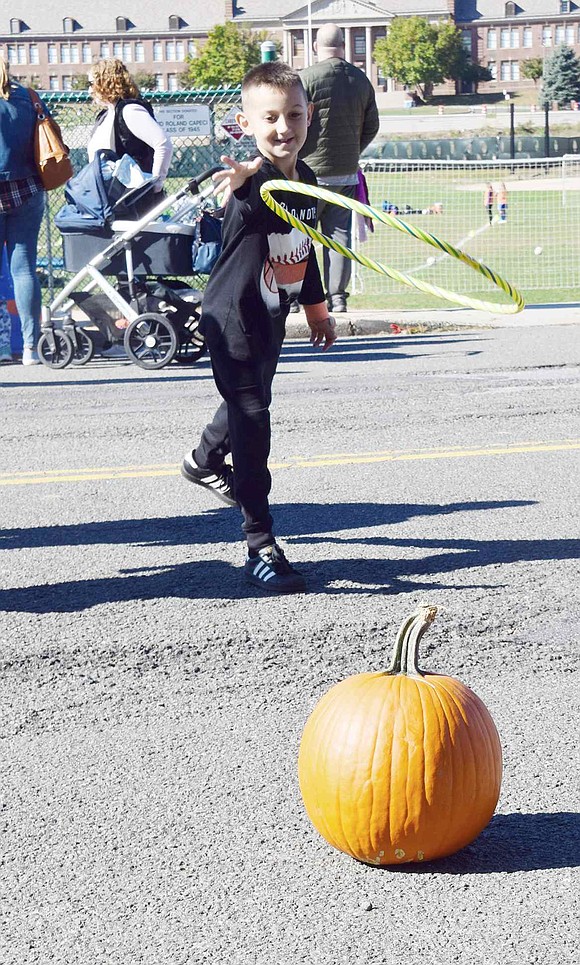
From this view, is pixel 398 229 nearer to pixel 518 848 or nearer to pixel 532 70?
pixel 518 848

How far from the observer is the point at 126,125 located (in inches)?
387

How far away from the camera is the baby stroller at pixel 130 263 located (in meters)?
9.81

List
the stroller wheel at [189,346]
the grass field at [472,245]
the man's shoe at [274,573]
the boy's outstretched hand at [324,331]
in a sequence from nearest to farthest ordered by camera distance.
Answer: the man's shoe at [274,573] < the boy's outstretched hand at [324,331] < the stroller wheel at [189,346] < the grass field at [472,245]

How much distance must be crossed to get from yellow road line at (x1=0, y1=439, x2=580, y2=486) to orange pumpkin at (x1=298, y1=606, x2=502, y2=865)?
3873 mm

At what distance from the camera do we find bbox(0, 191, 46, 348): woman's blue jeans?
10.0 meters

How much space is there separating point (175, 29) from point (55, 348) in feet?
492

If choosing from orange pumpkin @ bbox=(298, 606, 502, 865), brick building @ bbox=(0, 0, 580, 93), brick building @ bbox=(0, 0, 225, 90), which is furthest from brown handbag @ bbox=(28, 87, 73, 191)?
brick building @ bbox=(0, 0, 225, 90)

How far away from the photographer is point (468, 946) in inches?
97.0

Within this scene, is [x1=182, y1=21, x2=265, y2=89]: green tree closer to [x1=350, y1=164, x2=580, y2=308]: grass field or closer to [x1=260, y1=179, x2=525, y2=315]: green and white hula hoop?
[x1=350, y1=164, x2=580, y2=308]: grass field

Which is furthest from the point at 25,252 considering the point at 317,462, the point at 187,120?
the point at 317,462

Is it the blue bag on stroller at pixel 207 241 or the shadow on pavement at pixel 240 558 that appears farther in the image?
the blue bag on stroller at pixel 207 241

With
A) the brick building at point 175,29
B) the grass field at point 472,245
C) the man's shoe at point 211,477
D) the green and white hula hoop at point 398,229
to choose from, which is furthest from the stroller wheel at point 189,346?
the brick building at point 175,29

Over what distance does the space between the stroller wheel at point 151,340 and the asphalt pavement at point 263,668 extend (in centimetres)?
173

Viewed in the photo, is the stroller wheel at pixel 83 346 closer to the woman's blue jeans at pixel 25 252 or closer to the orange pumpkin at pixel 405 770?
the woman's blue jeans at pixel 25 252
